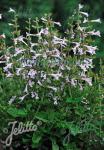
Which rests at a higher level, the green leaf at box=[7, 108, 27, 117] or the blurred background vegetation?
the blurred background vegetation

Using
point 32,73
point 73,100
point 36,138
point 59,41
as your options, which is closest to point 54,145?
point 36,138

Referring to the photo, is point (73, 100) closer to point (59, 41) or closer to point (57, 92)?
point (57, 92)

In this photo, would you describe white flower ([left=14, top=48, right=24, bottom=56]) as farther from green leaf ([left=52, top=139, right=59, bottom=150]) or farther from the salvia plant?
green leaf ([left=52, top=139, right=59, bottom=150])

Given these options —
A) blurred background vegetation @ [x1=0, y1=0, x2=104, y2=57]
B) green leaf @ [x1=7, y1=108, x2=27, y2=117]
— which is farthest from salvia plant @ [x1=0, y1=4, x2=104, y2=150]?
blurred background vegetation @ [x1=0, y1=0, x2=104, y2=57]

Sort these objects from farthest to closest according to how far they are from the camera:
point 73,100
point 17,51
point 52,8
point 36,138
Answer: point 52,8 → point 17,51 → point 73,100 → point 36,138

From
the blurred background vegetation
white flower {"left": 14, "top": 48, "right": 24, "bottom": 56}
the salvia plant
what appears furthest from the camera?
the blurred background vegetation

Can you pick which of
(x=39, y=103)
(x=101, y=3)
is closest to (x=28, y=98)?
(x=39, y=103)
